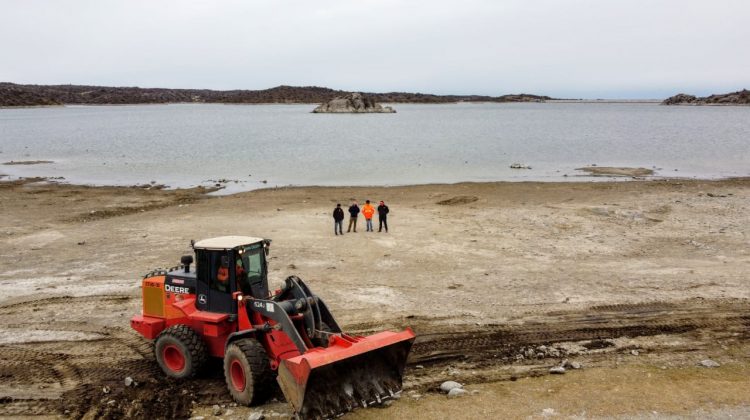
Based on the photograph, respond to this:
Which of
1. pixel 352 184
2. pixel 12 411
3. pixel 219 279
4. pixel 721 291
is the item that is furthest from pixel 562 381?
pixel 352 184

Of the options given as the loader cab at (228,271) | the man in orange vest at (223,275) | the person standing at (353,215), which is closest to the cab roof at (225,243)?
the loader cab at (228,271)

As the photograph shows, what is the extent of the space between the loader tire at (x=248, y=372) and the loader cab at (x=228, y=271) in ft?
2.59

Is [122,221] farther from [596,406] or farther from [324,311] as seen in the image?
[596,406]

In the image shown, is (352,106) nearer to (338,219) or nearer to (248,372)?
(338,219)

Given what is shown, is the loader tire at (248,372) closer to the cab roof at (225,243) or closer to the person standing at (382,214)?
the cab roof at (225,243)

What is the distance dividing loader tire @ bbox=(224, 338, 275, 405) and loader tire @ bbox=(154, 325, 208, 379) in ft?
2.59

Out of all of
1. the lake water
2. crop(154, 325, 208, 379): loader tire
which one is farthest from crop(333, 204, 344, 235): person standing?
the lake water

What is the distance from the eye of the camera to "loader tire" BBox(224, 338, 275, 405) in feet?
27.8

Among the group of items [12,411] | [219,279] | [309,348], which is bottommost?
[12,411]

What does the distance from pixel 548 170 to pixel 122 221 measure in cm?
2979

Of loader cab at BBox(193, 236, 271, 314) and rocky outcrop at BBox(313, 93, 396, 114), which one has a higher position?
rocky outcrop at BBox(313, 93, 396, 114)

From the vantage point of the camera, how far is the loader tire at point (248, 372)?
8484mm

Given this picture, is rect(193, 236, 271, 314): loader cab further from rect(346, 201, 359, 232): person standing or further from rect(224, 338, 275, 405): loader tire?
rect(346, 201, 359, 232): person standing

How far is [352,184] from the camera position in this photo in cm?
3669
